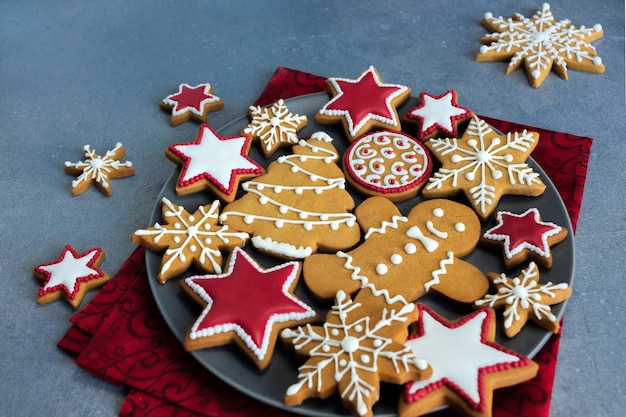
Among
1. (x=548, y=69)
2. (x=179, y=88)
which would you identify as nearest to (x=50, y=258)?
(x=179, y=88)

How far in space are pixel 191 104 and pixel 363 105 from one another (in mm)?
729

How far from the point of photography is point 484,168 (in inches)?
81.4

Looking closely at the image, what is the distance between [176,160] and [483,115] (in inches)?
48.0

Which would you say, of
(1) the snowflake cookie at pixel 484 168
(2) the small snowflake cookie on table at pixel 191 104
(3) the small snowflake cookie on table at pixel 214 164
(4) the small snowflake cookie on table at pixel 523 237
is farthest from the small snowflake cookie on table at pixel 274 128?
(4) the small snowflake cookie on table at pixel 523 237

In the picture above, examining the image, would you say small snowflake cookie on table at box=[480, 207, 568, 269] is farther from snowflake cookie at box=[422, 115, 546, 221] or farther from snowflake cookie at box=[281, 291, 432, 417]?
snowflake cookie at box=[281, 291, 432, 417]

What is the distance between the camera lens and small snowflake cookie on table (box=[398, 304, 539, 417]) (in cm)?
154

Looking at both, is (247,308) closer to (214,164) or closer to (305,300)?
(305,300)

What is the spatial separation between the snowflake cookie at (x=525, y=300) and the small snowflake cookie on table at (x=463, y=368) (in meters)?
0.07

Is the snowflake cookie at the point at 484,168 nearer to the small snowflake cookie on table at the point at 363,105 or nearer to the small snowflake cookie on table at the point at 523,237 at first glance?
the small snowflake cookie on table at the point at 523,237

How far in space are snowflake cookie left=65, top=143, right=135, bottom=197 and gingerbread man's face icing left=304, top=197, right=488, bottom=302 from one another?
34.7 inches

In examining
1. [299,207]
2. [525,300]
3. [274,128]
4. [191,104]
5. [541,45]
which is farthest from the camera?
[541,45]

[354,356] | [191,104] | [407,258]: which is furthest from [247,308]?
[191,104]

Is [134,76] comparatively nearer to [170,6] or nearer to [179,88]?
[179,88]

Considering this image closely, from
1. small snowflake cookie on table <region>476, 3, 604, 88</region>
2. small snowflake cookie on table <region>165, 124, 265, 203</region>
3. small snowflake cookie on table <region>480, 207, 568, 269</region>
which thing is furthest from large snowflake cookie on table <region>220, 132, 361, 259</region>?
small snowflake cookie on table <region>476, 3, 604, 88</region>
